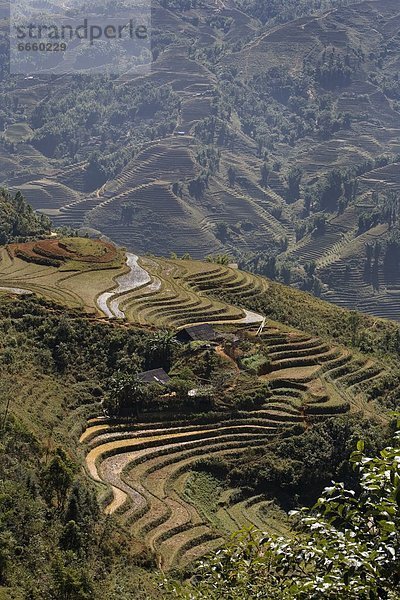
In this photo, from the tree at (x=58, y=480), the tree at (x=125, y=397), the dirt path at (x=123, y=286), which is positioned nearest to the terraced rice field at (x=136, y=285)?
the dirt path at (x=123, y=286)

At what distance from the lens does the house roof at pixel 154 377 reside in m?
41.1

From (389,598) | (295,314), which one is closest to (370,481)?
(389,598)

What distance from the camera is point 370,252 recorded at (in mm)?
131000

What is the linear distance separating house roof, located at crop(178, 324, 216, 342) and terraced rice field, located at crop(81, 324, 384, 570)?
3.64 meters

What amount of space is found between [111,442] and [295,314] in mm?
21396

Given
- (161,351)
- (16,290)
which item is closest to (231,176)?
(16,290)

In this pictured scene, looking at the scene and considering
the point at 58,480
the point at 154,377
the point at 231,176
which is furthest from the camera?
the point at 231,176

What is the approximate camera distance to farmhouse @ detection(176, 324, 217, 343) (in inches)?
1778

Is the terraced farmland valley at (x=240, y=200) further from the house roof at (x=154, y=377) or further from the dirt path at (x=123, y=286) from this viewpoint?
the house roof at (x=154, y=377)

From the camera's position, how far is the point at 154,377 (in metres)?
41.4

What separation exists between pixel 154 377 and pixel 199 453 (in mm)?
5531

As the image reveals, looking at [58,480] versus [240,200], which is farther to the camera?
[240,200]

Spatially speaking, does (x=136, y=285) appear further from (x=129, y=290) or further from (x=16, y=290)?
(x=16, y=290)

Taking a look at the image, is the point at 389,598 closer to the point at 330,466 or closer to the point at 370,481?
the point at 370,481
